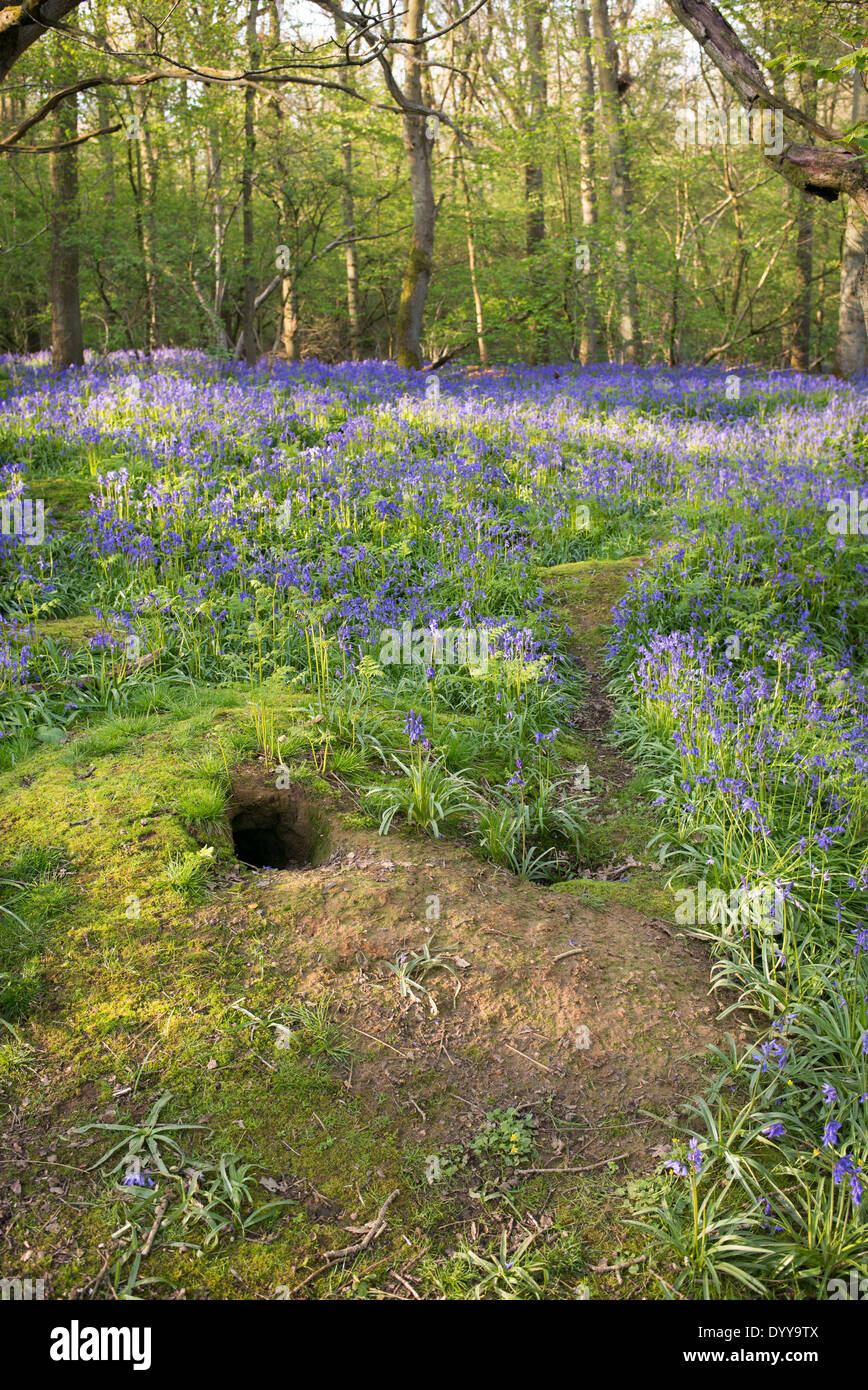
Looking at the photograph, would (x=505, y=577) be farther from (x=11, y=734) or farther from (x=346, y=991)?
(x=346, y=991)

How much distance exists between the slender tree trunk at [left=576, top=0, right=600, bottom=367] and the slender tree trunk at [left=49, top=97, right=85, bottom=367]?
932 cm

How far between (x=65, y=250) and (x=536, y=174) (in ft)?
42.0

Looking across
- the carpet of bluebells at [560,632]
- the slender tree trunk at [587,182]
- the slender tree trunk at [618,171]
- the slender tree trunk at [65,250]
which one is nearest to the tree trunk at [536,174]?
the slender tree trunk at [587,182]

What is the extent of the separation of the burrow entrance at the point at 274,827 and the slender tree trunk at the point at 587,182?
16316 millimetres

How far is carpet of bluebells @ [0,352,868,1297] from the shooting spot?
9.73ft

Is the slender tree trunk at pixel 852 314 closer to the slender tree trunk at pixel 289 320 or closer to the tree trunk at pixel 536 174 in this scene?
the tree trunk at pixel 536 174

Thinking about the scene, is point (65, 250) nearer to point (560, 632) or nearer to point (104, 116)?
point (104, 116)

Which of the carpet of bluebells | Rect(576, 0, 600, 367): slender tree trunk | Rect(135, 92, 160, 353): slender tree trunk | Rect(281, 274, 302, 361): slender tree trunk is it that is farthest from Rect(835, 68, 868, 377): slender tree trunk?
Rect(135, 92, 160, 353): slender tree trunk

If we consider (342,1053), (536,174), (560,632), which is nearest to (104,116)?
(536,174)

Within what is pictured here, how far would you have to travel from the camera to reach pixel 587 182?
18609 mm

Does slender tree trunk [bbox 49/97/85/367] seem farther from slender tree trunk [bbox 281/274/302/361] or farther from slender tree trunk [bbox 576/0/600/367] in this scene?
slender tree trunk [bbox 576/0/600/367]

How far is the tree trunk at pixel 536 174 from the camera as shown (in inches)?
733

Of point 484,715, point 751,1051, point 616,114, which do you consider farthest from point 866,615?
point 616,114
